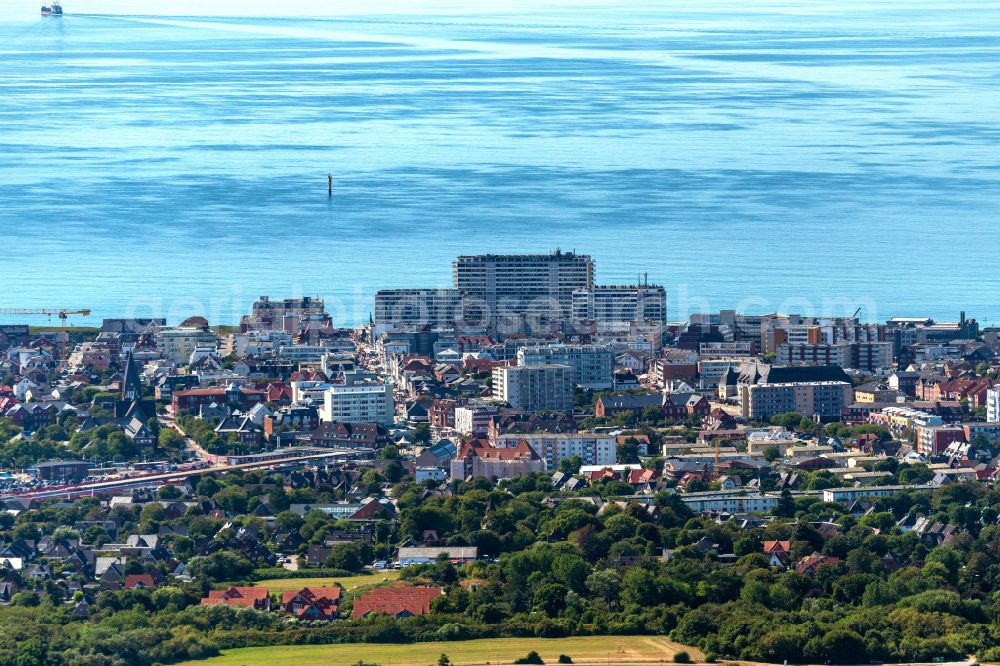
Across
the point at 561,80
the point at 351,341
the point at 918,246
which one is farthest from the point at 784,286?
the point at 561,80

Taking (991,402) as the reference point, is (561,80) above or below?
above

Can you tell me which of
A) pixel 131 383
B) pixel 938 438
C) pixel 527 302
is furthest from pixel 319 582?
pixel 527 302

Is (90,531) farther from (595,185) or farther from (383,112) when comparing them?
(383,112)

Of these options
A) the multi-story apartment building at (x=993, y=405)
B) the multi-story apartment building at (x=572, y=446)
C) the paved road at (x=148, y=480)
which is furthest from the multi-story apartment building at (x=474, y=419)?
the multi-story apartment building at (x=993, y=405)

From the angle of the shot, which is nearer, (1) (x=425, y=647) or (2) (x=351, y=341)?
(1) (x=425, y=647)

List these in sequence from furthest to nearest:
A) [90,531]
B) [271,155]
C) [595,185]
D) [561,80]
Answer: [561,80], [271,155], [595,185], [90,531]

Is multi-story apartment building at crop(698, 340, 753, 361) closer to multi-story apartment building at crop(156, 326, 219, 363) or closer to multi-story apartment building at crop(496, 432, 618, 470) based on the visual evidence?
multi-story apartment building at crop(156, 326, 219, 363)

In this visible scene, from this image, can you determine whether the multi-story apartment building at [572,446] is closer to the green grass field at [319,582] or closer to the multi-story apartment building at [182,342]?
the green grass field at [319,582]
